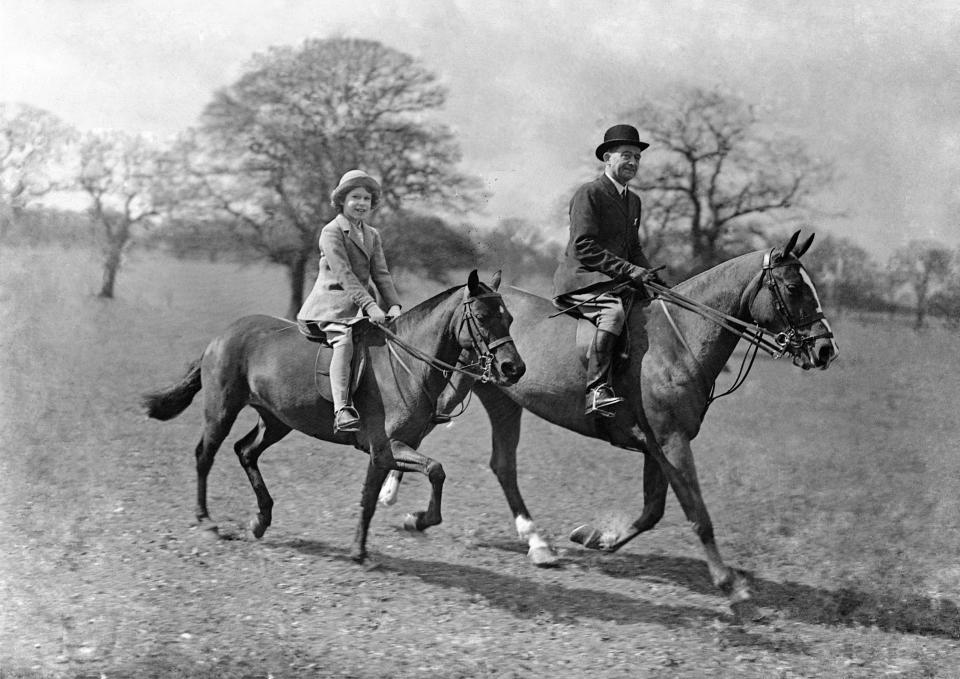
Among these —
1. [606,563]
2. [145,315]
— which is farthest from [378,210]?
[606,563]

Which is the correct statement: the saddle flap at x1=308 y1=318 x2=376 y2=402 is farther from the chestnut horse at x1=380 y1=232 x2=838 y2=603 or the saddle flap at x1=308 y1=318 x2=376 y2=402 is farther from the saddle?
the chestnut horse at x1=380 y1=232 x2=838 y2=603

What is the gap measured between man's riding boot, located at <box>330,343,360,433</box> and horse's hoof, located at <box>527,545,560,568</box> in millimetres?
1567

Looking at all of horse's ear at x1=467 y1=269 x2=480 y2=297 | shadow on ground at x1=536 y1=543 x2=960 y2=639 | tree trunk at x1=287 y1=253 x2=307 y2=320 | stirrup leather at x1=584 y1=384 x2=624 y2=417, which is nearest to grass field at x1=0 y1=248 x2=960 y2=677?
shadow on ground at x1=536 y1=543 x2=960 y2=639

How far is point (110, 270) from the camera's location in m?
8.47

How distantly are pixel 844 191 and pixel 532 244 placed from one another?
402 centimetres

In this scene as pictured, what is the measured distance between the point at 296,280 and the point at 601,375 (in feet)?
13.4

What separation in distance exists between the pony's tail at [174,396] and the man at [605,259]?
9.09 feet

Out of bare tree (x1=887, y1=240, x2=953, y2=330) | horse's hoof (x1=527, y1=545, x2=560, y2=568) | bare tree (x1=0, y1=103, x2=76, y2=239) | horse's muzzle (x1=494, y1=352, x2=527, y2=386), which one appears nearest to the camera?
horse's muzzle (x1=494, y1=352, x2=527, y2=386)

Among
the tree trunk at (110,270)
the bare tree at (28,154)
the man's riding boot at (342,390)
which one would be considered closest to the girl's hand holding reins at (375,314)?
the man's riding boot at (342,390)

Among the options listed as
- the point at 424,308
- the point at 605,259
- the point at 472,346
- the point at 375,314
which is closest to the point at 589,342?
the point at 605,259

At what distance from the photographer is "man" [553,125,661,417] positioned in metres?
5.92

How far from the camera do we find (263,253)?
28.1ft

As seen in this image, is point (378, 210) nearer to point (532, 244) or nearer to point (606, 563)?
point (532, 244)

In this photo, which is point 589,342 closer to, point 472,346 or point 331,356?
point 472,346
